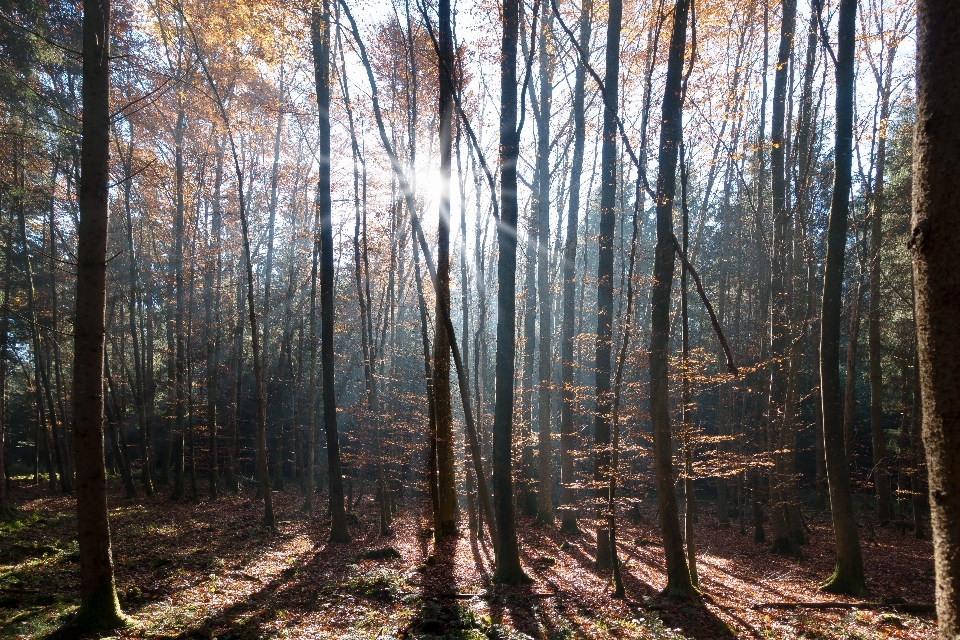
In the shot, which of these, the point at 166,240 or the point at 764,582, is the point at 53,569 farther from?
the point at 166,240

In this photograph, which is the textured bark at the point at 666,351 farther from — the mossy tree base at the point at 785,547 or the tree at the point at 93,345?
the tree at the point at 93,345

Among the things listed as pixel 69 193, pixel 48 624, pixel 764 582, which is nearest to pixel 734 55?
pixel 764 582

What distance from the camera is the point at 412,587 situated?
8.38 meters

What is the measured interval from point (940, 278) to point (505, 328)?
22.9ft

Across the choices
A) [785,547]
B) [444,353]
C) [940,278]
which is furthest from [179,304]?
[940,278]

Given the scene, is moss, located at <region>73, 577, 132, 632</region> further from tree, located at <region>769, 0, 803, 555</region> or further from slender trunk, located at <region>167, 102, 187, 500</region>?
slender trunk, located at <region>167, 102, 187, 500</region>

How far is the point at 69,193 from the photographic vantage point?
16.7 meters

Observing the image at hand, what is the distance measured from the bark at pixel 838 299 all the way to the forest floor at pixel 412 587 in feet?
4.77

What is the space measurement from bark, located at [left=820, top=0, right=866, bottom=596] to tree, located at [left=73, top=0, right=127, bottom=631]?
408 inches

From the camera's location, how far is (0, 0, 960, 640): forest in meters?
5.89

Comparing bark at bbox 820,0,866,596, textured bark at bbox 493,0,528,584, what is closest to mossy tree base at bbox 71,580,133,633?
textured bark at bbox 493,0,528,584

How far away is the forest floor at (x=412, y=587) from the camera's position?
6473 millimetres

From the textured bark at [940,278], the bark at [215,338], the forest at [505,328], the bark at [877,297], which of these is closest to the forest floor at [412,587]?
the forest at [505,328]

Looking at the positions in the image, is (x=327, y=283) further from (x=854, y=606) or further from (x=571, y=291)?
(x=854, y=606)
